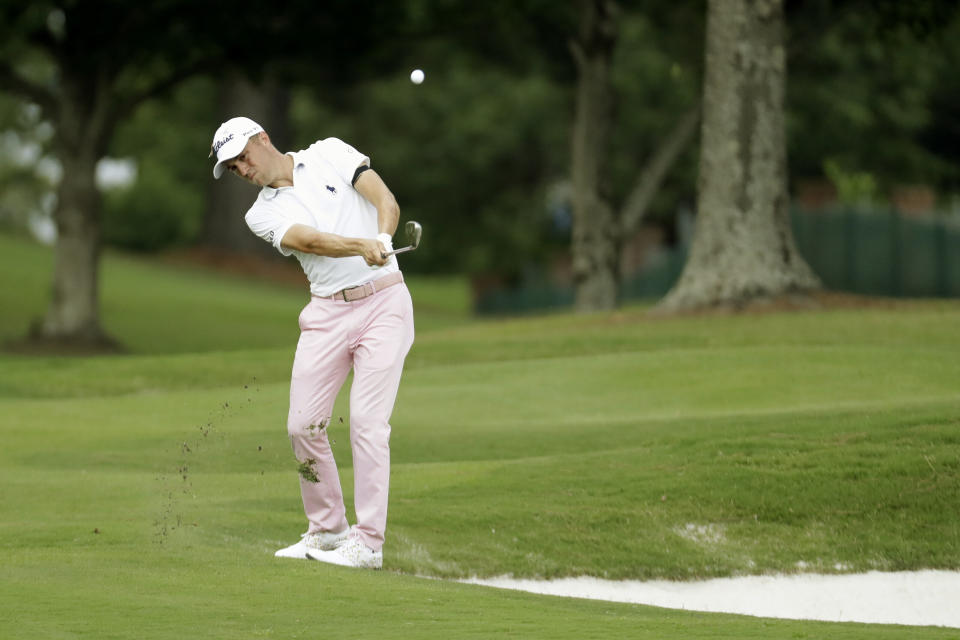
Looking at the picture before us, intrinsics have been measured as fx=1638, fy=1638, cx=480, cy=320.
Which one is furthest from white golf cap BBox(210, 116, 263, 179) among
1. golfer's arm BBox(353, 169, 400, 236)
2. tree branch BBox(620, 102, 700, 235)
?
tree branch BBox(620, 102, 700, 235)

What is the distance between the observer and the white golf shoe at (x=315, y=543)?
8.40 metres

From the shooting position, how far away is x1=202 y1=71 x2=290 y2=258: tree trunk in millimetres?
43406

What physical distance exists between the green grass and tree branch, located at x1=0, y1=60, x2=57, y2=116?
26.8 ft

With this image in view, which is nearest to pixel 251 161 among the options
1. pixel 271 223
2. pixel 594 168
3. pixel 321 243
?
pixel 271 223

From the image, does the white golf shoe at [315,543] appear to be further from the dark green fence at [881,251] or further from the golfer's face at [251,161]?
the dark green fence at [881,251]

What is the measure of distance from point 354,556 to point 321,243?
5.24 ft

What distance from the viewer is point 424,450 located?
1213cm

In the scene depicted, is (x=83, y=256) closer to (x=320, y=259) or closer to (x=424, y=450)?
(x=424, y=450)

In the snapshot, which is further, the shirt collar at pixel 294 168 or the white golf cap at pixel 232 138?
the shirt collar at pixel 294 168

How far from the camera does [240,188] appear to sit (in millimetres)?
→ 44312

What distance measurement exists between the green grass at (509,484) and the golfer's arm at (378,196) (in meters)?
1.75

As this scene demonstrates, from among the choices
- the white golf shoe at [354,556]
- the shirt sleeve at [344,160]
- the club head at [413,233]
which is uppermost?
the shirt sleeve at [344,160]

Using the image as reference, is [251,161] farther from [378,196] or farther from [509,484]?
[509,484]

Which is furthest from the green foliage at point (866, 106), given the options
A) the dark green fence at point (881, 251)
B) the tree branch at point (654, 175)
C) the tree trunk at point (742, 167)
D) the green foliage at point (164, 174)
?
the tree trunk at point (742, 167)
